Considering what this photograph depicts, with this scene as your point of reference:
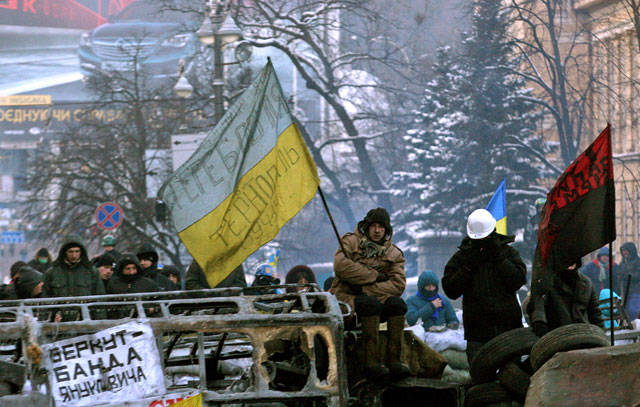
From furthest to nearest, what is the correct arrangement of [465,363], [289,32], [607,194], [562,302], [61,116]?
[61,116] → [289,32] → [465,363] → [562,302] → [607,194]

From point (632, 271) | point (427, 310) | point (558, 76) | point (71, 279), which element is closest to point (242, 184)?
point (71, 279)

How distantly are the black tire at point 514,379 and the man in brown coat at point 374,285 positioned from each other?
0.72 metres

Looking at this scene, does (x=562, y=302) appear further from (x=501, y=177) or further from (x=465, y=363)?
(x=501, y=177)

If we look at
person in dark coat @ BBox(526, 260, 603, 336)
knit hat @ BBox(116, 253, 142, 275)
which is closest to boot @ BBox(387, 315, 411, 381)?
person in dark coat @ BBox(526, 260, 603, 336)

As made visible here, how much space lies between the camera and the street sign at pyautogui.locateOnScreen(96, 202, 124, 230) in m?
23.6

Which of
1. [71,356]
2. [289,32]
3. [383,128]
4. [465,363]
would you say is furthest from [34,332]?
[383,128]

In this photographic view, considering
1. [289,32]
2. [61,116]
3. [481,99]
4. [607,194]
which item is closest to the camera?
[607,194]

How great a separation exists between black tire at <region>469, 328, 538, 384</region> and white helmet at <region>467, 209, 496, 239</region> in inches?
29.7

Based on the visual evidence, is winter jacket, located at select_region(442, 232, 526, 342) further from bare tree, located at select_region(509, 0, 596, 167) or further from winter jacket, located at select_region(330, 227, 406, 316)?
bare tree, located at select_region(509, 0, 596, 167)

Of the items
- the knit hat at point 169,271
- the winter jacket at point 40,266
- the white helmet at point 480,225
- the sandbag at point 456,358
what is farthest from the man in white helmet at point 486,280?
the winter jacket at point 40,266

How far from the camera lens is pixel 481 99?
37.2m

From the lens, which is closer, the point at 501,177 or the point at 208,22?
the point at 208,22

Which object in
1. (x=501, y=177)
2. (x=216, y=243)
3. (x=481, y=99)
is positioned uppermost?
(x=481, y=99)

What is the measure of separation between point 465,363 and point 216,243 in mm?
3129
